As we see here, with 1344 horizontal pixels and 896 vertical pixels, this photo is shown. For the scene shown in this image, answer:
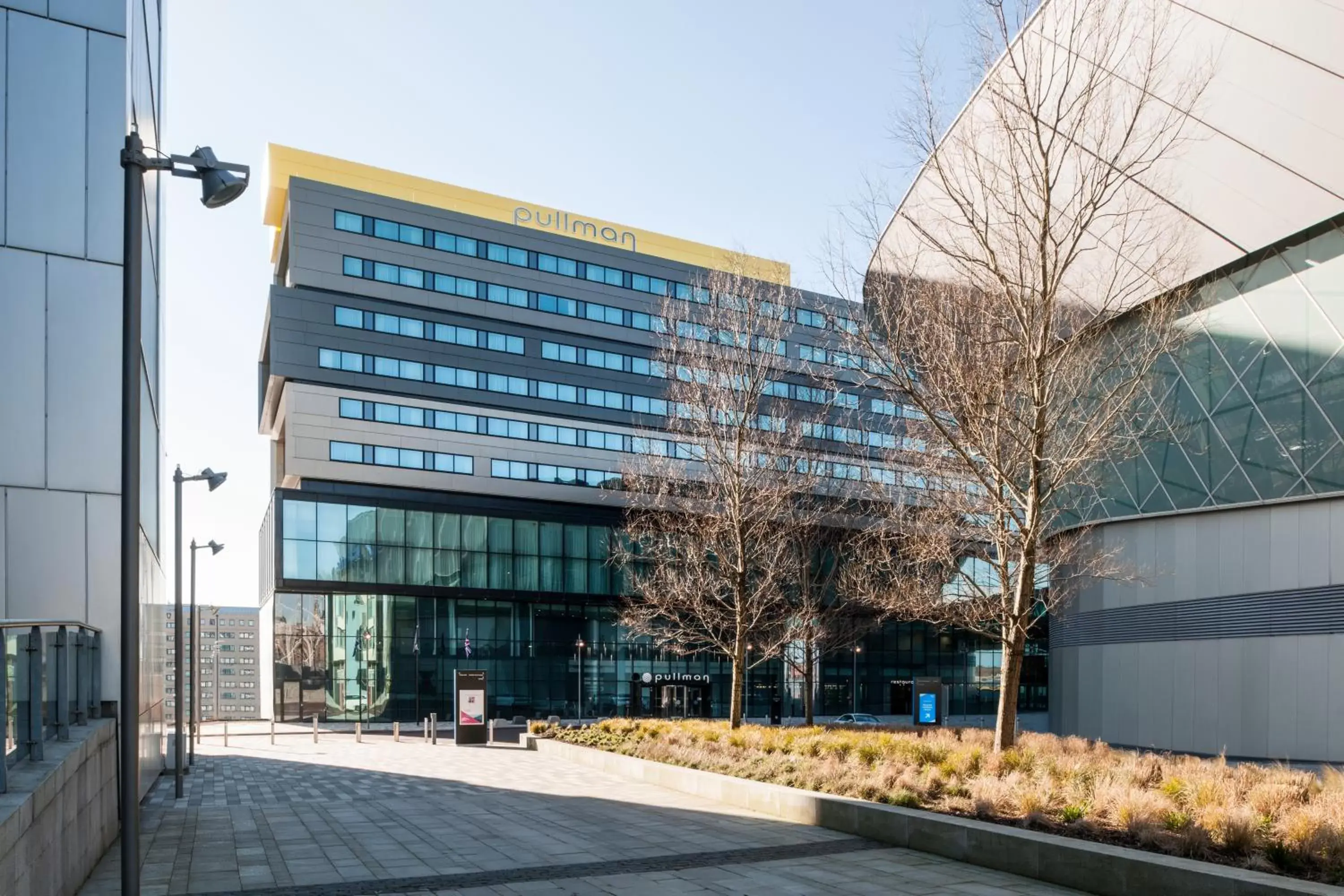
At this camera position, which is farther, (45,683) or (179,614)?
(179,614)

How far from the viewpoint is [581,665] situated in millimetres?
66625

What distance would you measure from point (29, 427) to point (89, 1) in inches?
280

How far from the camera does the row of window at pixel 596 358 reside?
69625 mm

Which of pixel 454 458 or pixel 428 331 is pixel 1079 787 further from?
pixel 428 331

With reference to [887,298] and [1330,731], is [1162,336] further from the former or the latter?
[1330,731]

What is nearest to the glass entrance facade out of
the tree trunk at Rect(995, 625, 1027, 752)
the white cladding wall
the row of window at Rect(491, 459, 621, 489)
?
the row of window at Rect(491, 459, 621, 489)

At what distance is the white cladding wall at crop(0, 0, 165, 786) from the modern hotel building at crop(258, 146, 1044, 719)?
43.1 metres

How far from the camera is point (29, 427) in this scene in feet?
51.3

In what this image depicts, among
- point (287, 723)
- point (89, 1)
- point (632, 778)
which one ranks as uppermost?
point (89, 1)

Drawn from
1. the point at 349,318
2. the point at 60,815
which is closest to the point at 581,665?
the point at 349,318

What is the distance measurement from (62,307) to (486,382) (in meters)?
50.3

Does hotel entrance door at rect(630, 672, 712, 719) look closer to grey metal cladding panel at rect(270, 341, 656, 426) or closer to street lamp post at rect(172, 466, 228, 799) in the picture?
grey metal cladding panel at rect(270, 341, 656, 426)

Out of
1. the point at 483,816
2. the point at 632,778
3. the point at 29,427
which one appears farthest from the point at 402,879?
the point at 632,778

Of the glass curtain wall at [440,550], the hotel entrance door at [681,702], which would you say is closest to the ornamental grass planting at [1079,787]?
the glass curtain wall at [440,550]
